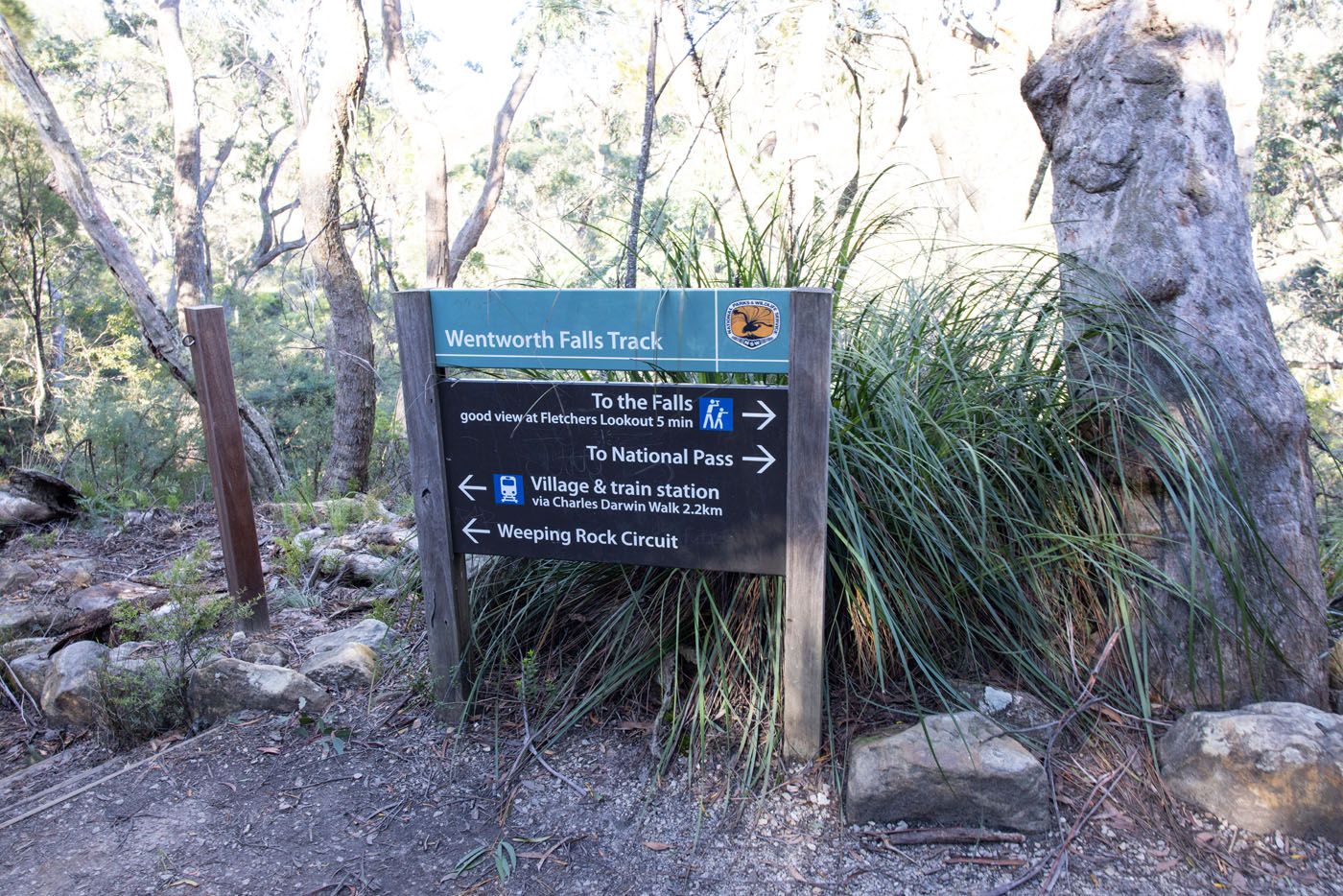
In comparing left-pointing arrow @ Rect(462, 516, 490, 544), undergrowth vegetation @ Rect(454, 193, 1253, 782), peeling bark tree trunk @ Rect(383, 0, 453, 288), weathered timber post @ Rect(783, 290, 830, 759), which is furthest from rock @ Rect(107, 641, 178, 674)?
peeling bark tree trunk @ Rect(383, 0, 453, 288)

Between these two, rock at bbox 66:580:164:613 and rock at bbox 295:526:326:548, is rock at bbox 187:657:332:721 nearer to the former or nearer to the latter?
rock at bbox 66:580:164:613

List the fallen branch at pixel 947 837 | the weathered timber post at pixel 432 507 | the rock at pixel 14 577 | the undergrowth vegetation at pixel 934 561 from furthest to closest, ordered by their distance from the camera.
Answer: the rock at pixel 14 577
the weathered timber post at pixel 432 507
the undergrowth vegetation at pixel 934 561
the fallen branch at pixel 947 837

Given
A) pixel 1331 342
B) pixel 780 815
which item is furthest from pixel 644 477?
pixel 1331 342

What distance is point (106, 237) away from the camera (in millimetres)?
8641

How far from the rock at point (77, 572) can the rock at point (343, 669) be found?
8.67 feet

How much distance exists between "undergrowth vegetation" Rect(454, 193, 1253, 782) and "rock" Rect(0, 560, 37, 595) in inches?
145

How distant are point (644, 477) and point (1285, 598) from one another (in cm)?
211

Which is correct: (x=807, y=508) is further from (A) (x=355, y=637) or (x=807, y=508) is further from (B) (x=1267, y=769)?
(A) (x=355, y=637)

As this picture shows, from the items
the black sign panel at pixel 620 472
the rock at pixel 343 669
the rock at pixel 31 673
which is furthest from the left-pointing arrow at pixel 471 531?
the rock at pixel 31 673

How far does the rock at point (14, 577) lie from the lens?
5445 millimetres

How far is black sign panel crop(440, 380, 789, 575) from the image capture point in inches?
113

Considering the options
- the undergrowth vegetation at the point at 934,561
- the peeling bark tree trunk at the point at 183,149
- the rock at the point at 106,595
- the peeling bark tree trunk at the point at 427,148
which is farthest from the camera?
the peeling bark tree trunk at the point at 183,149

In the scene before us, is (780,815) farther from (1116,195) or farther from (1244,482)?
(1116,195)

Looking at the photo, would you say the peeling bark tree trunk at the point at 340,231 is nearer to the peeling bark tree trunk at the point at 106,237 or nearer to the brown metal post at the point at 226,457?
the peeling bark tree trunk at the point at 106,237
